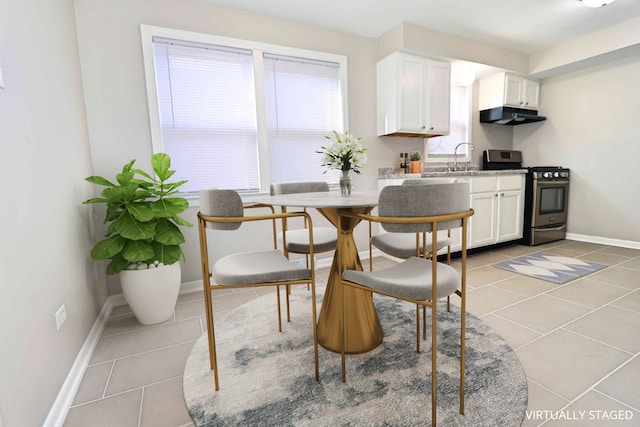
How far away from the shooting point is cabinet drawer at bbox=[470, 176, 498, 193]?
3.42 m

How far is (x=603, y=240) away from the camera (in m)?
4.02

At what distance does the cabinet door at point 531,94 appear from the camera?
425 cm

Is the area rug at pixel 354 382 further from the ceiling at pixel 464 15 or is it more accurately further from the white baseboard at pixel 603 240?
the white baseboard at pixel 603 240

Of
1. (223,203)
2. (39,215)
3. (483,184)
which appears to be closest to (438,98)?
(483,184)

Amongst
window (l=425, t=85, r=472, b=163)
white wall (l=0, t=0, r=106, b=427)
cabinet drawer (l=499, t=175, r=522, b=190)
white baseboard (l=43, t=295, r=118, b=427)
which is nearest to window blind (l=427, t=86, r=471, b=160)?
window (l=425, t=85, r=472, b=163)

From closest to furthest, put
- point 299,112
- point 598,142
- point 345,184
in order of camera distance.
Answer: point 345,184 → point 299,112 → point 598,142

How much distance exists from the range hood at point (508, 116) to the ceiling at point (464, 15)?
2.84 feet

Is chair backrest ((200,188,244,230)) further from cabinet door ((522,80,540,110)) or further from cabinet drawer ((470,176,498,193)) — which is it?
cabinet door ((522,80,540,110))

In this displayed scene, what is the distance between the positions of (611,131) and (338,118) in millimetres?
3461

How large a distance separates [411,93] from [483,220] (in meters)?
1.68

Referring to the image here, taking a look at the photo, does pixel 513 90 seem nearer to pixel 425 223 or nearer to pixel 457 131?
pixel 457 131

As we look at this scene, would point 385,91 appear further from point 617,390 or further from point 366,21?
point 617,390

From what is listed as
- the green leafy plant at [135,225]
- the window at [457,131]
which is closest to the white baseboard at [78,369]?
the green leafy plant at [135,225]

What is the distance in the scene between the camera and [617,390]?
137cm
